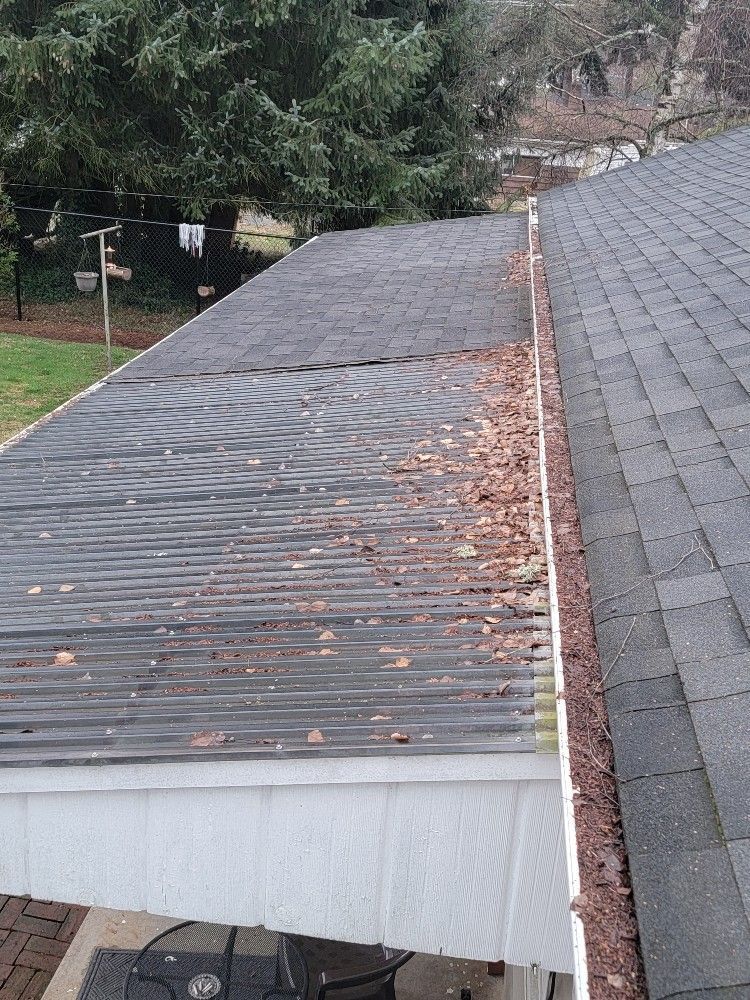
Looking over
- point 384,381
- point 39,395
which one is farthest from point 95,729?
point 39,395

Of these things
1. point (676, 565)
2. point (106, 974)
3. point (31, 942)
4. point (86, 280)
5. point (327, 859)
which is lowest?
point (31, 942)

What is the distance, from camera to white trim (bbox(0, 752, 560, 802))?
298 cm

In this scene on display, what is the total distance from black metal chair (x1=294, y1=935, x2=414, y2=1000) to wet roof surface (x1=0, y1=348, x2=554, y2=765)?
238 centimetres

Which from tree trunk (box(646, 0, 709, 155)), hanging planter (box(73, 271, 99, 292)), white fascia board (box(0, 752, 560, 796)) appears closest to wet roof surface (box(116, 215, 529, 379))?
white fascia board (box(0, 752, 560, 796))

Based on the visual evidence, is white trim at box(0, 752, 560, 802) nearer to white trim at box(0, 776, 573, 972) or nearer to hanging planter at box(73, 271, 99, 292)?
white trim at box(0, 776, 573, 972)

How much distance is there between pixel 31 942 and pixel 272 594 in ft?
13.1

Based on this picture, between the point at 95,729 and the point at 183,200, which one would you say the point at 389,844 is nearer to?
the point at 95,729

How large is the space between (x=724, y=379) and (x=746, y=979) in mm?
3248

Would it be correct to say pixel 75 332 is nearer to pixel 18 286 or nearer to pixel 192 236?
pixel 18 286

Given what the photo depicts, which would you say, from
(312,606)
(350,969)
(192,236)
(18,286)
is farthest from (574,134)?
(350,969)

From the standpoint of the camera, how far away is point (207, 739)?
3.19m

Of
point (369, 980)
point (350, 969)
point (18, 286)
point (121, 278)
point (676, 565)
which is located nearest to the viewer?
point (676, 565)

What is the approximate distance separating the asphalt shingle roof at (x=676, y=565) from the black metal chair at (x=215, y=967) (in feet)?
11.3

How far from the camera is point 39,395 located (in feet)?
56.2
